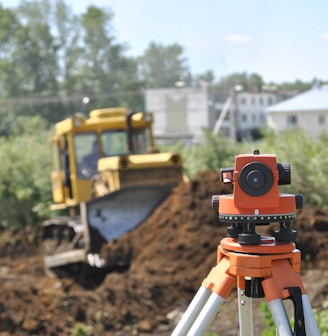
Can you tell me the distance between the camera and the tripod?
7.89ft

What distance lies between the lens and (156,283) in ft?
27.0

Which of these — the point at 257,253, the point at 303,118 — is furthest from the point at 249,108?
the point at 257,253

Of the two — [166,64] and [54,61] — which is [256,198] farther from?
[166,64]

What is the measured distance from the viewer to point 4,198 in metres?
19.0

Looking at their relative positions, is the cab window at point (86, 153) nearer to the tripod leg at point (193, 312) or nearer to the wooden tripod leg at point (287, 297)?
the tripod leg at point (193, 312)

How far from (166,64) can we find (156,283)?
63.6 meters

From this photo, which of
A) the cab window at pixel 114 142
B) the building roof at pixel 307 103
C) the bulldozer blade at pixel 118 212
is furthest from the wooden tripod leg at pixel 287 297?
the building roof at pixel 307 103

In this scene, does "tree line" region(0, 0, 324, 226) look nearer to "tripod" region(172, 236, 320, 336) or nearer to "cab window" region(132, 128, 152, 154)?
"cab window" region(132, 128, 152, 154)

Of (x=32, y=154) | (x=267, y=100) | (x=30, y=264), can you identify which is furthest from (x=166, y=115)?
(x=30, y=264)

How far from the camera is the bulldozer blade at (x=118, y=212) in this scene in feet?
31.2

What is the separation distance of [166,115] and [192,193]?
175 ft

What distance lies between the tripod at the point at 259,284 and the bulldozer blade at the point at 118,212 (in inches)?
272

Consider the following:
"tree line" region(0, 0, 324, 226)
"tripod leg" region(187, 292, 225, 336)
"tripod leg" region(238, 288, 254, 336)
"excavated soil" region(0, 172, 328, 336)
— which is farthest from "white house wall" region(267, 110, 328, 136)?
"tripod leg" region(187, 292, 225, 336)

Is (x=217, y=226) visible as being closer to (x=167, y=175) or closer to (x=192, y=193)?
(x=192, y=193)
